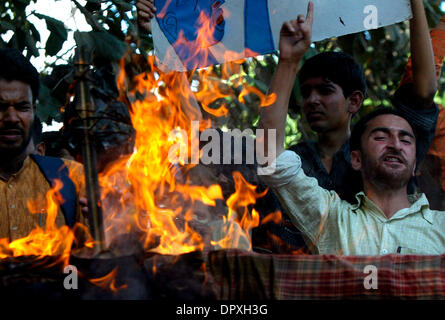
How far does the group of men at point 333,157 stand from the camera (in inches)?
95.3

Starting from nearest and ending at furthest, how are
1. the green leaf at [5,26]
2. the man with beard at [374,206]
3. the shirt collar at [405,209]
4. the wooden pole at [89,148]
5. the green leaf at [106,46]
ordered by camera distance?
the wooden pole at [89,148] < the man with beard at [374,206] < the shirt collar at [405,209] < the green leaf at [106,46] < the green leaf at [5,26]

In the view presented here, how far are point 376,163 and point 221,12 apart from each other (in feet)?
4.65

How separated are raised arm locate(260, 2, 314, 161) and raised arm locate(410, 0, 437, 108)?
0.77 meters

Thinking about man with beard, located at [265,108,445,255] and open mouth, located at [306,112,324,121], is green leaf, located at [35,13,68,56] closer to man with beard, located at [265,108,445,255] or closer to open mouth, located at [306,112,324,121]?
open mouth, located at [306,112,324,121]

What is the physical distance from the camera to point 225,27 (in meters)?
3.30

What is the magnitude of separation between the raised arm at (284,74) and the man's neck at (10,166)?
1.56m

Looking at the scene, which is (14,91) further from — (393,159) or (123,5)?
(393,159)

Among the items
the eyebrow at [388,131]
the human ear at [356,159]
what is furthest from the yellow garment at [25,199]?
the eyebrow at [388,131]

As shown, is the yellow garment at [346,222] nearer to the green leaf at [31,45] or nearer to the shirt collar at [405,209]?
the shirt collar at [405,209]

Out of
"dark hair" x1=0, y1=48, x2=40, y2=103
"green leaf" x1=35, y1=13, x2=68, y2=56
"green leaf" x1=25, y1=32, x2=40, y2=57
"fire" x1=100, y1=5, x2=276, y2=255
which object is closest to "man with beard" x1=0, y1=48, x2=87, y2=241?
"dark hair" x1=0, y1=48, x2=40, y2=103

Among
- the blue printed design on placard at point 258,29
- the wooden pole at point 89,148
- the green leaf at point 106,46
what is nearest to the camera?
the wooden pole at point 89,148

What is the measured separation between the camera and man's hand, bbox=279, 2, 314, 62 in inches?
94.0

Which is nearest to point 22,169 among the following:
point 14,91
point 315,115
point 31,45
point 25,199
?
point 25,199
